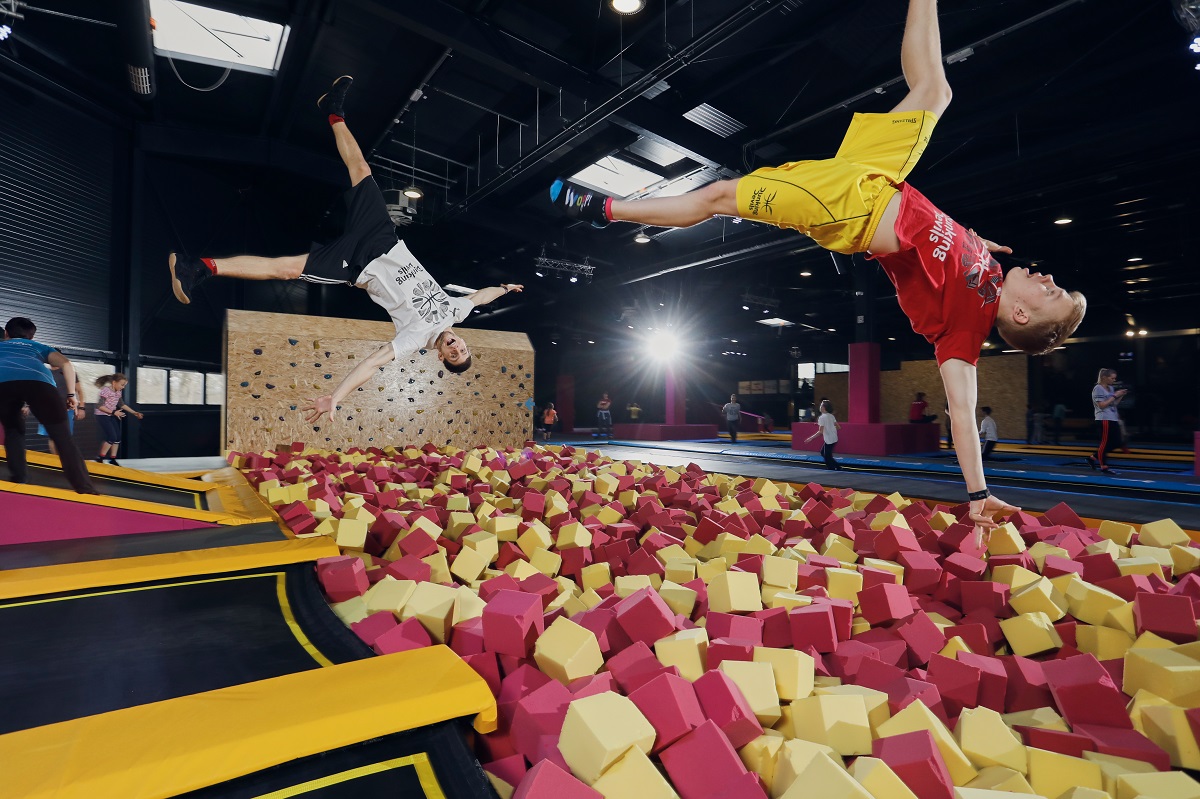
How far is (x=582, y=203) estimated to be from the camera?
209cm

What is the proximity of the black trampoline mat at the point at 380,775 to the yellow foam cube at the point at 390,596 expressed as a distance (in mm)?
547

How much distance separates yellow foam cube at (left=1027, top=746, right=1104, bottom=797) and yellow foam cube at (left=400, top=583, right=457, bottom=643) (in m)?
1.10

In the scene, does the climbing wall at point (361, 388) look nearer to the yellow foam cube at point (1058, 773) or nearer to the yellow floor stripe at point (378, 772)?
the yellow floor stripe at point (378, 772)

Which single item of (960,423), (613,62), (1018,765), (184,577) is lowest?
(1018,765)

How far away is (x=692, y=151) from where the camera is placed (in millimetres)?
6152


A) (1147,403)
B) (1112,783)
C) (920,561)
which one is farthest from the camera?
(1147,403)

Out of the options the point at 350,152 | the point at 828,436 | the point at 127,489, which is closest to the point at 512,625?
the point at 127,489

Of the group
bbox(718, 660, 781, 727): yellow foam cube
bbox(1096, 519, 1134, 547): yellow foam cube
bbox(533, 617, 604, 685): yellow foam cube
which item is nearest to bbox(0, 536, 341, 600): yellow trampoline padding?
bbox(533, 617, 604, 685): yellow foam cube

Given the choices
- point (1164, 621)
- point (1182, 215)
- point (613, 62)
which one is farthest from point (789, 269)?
point (1164, 621)

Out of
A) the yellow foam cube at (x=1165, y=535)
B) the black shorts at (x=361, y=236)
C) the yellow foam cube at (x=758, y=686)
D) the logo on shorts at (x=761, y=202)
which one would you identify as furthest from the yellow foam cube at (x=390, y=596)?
the yellow foam cube at (x=1165, y=535)

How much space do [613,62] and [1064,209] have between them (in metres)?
6.28

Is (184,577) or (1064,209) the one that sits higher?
(1064,209)

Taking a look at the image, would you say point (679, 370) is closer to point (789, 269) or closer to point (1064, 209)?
point (789, 269)

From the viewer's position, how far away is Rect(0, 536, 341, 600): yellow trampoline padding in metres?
1.34
